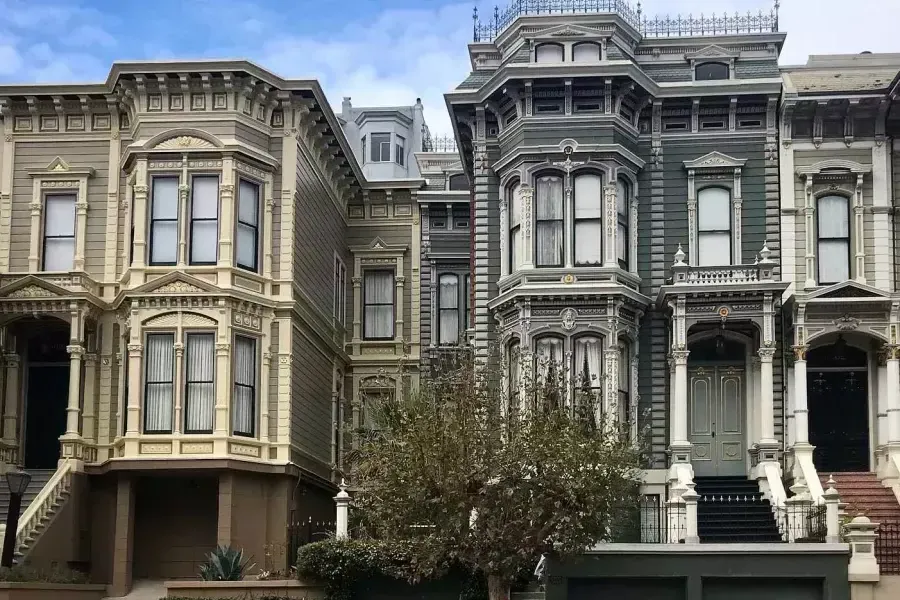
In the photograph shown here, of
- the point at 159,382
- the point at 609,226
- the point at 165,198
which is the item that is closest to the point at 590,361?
the point at 609,226

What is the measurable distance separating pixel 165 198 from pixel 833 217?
16127 millimetres

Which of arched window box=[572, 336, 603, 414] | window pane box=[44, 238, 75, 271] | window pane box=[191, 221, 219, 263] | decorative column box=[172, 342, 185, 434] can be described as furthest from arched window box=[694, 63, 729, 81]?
window pane box=[44, 238, 75, 271]

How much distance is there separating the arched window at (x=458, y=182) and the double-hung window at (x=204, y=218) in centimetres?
1327

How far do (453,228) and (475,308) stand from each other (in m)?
10.3

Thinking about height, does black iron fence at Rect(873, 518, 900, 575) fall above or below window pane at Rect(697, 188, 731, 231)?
below

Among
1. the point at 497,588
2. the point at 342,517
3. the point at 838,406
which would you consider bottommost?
the point at 497,588

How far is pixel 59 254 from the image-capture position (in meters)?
35.2

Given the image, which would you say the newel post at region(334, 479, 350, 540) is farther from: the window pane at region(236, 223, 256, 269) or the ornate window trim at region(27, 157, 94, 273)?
the ornate window trim at region(27, 157, 94, 273)

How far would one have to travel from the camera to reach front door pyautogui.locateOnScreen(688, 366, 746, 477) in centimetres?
3291

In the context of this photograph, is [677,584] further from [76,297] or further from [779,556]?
[76,297]

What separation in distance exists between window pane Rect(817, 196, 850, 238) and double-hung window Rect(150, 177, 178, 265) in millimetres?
15556

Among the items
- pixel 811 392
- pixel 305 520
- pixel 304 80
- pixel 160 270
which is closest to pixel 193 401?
pixel 160 270

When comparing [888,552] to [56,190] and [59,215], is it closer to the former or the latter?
[59,215]

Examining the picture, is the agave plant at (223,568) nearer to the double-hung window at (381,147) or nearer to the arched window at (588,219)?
the arched window at (588,219)
